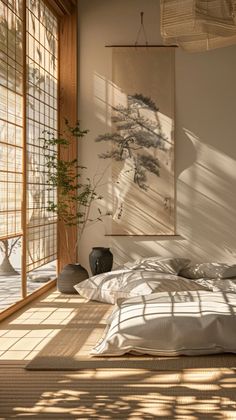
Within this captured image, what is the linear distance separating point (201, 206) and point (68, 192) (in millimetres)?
1515

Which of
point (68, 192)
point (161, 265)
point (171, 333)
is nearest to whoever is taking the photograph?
point (171, 333)

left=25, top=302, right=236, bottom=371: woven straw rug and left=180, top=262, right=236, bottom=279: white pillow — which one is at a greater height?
left=180, top=262, right=236, bottom=279: white pillow

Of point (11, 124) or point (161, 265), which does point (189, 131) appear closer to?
point (161, 265)

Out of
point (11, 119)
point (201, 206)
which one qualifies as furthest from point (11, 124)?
point (201, 206)

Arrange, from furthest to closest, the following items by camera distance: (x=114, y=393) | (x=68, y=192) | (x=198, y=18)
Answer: (x=68, y=192)
(x=198, y=18)
(x=114, y=393)

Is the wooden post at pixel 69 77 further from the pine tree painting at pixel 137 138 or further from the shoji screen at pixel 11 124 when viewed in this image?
the shoji screen at pixel 11 124

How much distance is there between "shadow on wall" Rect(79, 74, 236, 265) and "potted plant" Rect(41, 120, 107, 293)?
0.65m

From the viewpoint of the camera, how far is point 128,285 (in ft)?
19.1

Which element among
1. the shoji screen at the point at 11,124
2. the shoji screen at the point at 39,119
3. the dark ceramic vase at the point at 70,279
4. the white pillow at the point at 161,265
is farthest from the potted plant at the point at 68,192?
the shoji screen at the point at 11,124

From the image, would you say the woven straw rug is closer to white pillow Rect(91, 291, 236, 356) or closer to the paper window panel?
white pillow Rect(91, 291, 236, 356)

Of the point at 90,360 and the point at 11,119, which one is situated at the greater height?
the point at 11,119

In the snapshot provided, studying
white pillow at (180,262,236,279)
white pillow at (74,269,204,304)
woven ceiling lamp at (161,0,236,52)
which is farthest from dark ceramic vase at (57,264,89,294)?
woven ceiling lamp at (161,0,236,52)

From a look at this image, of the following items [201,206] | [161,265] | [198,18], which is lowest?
[161,265]

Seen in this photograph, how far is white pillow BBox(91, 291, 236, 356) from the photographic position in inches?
158
